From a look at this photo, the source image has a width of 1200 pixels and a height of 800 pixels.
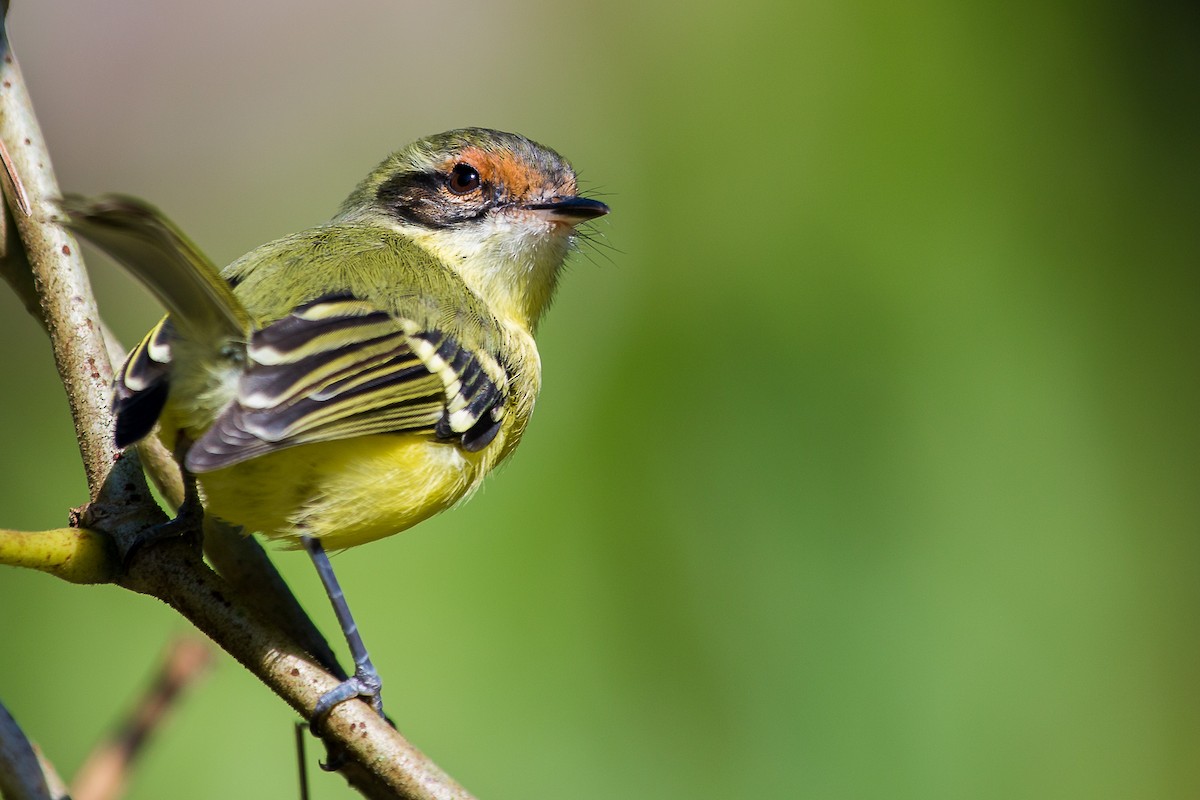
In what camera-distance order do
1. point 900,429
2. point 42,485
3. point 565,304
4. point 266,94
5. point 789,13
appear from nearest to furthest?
point 42,485 < point 900,429 < point 565,304 < point 789,13 < point 266,94

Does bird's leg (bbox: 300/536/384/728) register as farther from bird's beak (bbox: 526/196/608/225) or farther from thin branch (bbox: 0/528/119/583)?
bird's beak (bbox: 526/196/608/225)

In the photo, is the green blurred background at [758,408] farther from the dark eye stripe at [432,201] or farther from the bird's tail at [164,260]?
the bird's tail at [164,260]

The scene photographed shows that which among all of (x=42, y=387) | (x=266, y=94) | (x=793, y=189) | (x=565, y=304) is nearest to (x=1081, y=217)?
(x=793, y=189)

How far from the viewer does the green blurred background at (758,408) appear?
12.2ft

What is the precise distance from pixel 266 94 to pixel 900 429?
125 inches

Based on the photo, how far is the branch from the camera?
193 cm

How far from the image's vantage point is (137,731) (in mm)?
1698

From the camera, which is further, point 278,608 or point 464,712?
point 464,712

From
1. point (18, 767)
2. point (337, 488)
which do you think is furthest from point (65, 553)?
point (337, 488)

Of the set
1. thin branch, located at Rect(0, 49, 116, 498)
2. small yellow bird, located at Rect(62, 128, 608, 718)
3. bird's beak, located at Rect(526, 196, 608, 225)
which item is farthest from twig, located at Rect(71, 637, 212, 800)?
bird's beak, located at Rect(526, 196, 608, 225)

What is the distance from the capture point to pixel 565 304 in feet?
15.1

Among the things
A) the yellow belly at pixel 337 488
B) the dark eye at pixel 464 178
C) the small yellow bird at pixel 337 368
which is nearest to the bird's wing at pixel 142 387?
the small yellow bird at pixel 337 368

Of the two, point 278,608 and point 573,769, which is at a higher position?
point 278,608

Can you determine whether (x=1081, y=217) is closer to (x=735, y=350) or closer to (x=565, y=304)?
(x=735, y=350)
